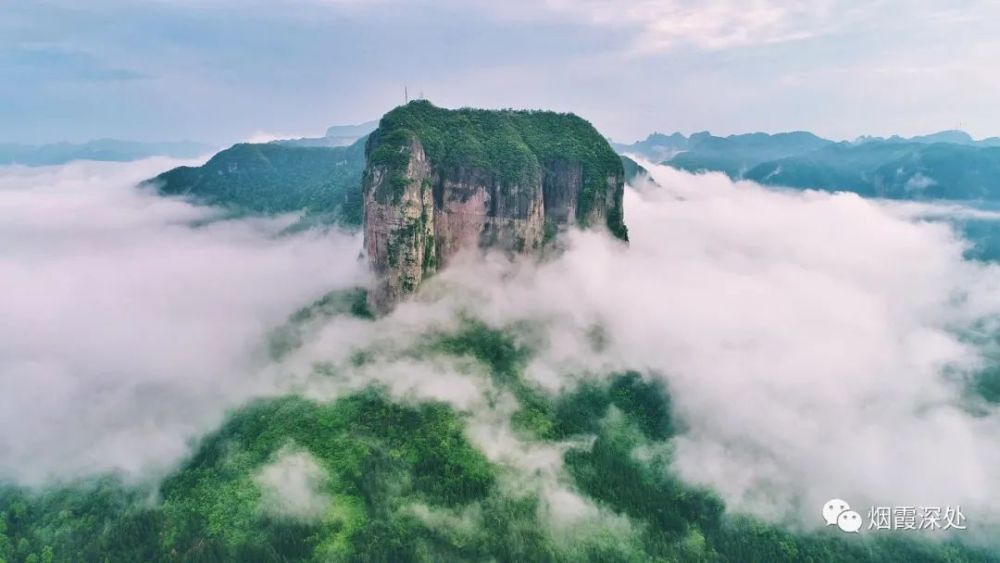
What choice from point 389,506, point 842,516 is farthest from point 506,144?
point 842,516

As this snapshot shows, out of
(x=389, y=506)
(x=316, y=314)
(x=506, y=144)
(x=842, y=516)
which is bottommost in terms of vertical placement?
(x=842, y=516)

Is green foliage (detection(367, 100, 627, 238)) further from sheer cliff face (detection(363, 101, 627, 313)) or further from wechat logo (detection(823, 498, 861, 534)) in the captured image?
wechat logo (detection(823, 498, 861, 534))

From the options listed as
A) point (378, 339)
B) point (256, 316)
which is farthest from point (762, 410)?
point (256, 316)

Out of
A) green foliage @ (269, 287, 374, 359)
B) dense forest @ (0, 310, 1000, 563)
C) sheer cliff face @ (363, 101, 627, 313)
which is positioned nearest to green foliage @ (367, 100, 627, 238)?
sheer cliff face @ (363, 101, 627, 313)

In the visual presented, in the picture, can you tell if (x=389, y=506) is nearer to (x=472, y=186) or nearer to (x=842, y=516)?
(x=842, y=516)

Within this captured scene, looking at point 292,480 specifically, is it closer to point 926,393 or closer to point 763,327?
point 763,327

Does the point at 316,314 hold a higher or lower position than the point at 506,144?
lower
